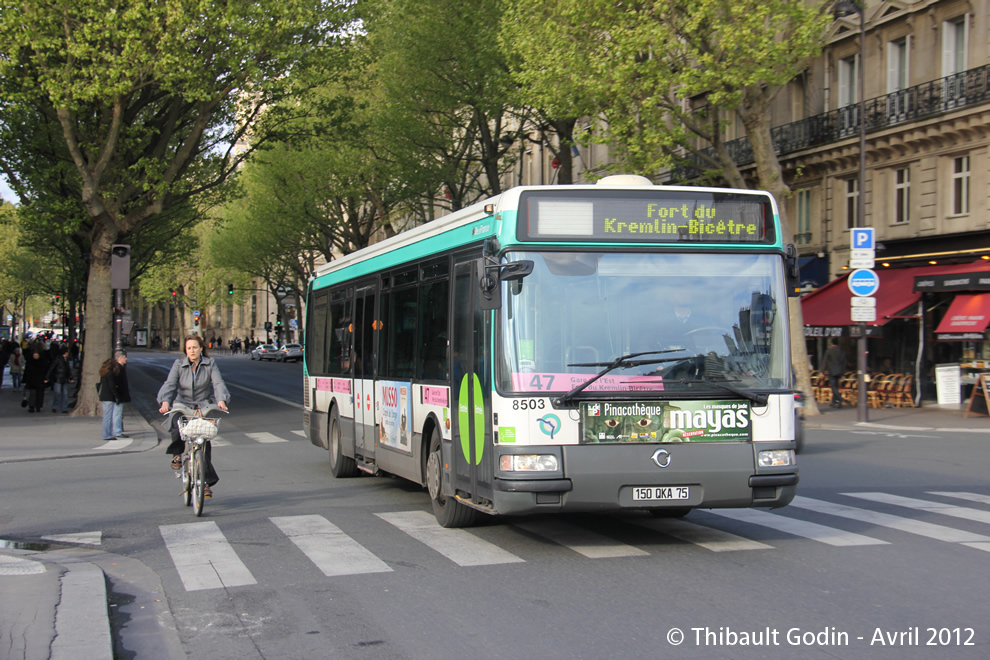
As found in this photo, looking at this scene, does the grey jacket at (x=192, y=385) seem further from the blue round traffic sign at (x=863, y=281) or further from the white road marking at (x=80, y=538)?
the blue round traffic sign at (x=863, y=281)

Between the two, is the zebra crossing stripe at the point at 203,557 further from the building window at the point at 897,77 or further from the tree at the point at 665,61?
the building window at the point at 897,77

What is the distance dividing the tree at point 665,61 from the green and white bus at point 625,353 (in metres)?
15.6

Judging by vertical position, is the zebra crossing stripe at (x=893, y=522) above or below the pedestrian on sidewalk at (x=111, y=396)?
below

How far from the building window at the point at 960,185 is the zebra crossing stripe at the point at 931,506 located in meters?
17.7

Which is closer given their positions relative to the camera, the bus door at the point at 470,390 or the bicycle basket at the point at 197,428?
the bus door at the point at 470,390

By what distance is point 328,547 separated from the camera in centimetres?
897

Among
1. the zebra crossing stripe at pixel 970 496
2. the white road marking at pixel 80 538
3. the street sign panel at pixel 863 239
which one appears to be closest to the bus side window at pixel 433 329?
the white road marking at pixel 80 538

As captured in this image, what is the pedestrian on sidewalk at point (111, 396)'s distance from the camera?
1948 centimetres

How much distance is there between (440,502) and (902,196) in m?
23.5

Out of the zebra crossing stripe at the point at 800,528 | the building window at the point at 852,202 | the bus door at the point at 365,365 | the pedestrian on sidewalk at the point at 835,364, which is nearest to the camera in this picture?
the zebra crossing stripe at the point at 800,528

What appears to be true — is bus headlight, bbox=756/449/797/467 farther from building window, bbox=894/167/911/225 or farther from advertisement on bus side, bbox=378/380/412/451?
building window, bbox=894/167/911/225

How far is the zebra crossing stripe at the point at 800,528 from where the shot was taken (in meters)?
9.03

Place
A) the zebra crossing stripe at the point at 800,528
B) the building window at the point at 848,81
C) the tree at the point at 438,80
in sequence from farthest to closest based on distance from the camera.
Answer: the tree at the point at 438,80 → the building window at the point at 848,81 → the zebra crossing stripe at the point at 800,528

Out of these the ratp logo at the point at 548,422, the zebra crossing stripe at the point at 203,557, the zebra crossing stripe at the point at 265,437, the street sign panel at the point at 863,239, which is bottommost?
the zebra crossing stripe at the point at 265,437
